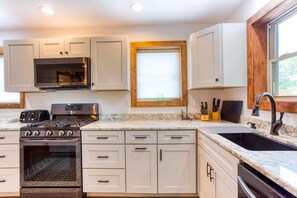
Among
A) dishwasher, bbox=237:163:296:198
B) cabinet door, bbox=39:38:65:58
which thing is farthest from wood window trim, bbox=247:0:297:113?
cabinet door, bbox=39:38:65:58

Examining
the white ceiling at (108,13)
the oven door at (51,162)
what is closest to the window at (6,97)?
the white ceiling at (108,13)

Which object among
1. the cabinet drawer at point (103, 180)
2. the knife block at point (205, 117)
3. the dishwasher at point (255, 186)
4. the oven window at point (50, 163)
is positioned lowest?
the cabinet drawer at point (103, 180)

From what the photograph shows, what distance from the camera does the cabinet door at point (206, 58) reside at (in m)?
2.12

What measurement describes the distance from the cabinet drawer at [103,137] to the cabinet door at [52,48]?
116 centimetres

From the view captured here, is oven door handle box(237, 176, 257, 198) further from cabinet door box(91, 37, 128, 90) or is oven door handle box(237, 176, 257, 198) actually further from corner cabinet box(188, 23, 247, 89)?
cabinet door box(91, 37, 128, 90)

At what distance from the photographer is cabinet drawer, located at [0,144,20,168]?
7.20 feet

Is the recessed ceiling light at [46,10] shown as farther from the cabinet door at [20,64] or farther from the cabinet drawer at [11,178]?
the cabinet drawer at [11,178]

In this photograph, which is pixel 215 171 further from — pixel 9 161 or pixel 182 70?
pixel 9 161

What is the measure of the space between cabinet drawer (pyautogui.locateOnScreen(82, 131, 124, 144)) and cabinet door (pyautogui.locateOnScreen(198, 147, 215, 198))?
2.94ft

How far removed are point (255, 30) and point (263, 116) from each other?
36.0 inches

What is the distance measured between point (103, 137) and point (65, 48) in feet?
4.34

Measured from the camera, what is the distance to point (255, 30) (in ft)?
6.48

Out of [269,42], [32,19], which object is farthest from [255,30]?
[32,19]

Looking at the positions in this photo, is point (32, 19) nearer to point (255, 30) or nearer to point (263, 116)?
point (255, 30)
